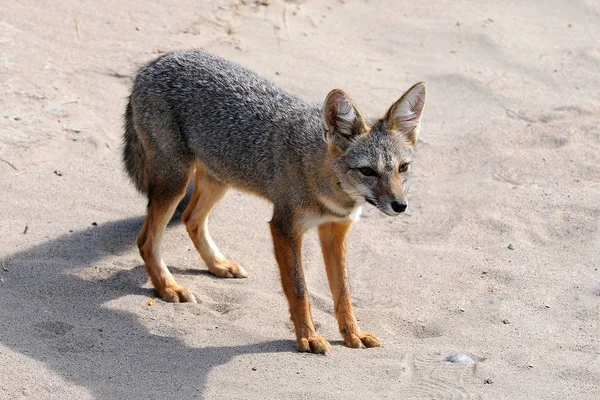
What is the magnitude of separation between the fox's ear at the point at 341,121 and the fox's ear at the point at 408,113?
23 cm

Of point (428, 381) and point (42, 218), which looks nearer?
point (428, 381)

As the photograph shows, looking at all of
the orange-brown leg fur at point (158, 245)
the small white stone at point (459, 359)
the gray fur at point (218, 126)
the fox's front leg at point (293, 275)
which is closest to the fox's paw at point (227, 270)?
the orange-brown leg fur at point (158, 245)

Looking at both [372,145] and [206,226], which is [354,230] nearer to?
[206,226]

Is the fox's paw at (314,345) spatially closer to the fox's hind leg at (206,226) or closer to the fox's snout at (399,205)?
the fox's snout at (399,205)

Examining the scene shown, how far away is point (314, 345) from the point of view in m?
6.43

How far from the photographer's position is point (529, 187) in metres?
9.03

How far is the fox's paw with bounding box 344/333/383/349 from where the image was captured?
21.8 feet

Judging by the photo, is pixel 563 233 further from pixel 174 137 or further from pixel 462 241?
pixel 174 137

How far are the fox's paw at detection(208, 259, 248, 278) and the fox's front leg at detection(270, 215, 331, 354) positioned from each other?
1.15m

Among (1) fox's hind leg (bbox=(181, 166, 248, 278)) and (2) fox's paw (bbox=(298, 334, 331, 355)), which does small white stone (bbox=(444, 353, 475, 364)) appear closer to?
(2) fox's paw (bbox=(298, 334, 331, 355))

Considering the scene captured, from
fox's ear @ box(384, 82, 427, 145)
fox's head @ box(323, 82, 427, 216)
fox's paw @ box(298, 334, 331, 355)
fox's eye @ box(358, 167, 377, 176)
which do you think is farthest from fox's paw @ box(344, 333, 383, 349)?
fox's ear @ box(384, 82, 427, 145)

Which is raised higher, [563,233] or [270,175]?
[270,175]

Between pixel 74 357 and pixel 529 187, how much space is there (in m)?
4.81

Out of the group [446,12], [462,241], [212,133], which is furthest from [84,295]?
[446,12]
